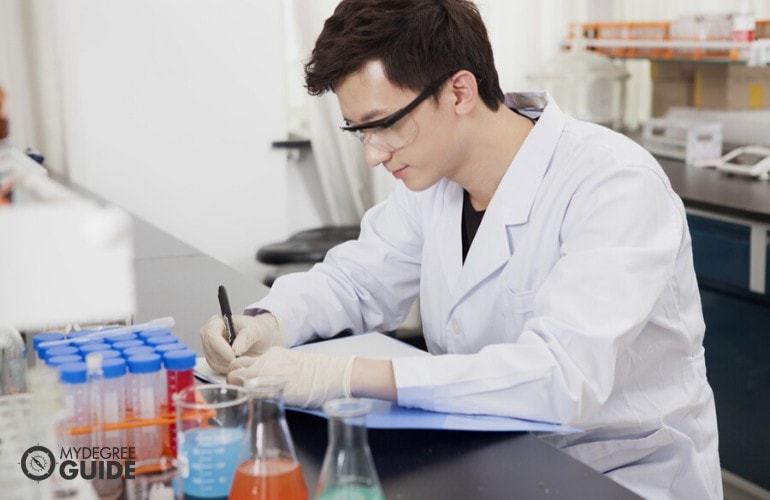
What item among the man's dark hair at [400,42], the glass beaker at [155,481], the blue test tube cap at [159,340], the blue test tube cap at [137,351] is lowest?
the glass beaker at [155,481]

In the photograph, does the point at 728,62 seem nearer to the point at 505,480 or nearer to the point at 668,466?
the point at 668,466

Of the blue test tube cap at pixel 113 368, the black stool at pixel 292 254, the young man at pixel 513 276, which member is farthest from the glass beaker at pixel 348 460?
the black stool at pixel 292 254

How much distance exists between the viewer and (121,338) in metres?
1.29

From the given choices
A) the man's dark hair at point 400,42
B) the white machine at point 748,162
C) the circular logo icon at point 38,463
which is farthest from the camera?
the white machine at point 748,162

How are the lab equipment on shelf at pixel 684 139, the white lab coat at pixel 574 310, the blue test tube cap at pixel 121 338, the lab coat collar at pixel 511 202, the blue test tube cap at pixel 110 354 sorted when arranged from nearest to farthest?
the blue test tube cap at pixel 110 354
the blue test tube cap at pixel 121 338
the white lab coat at pixel 574 310
the lab coat collar at pixel 511 202
the lab equipment on shelf at pixel 684 139

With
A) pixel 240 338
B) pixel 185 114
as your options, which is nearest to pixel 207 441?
pixel 240 338

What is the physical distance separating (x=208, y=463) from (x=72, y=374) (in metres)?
0.20

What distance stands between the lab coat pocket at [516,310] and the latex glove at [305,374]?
1.21 feet

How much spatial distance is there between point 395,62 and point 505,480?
0.72 m

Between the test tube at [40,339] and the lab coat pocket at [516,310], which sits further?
the lab coat pocket at [516,310]

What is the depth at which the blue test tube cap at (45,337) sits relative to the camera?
1288 mm

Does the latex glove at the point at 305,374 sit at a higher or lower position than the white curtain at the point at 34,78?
lower

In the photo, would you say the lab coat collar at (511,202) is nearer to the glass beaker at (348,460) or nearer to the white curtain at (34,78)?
the glass beaker at (348,460)

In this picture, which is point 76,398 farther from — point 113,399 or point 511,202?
point 511,202
